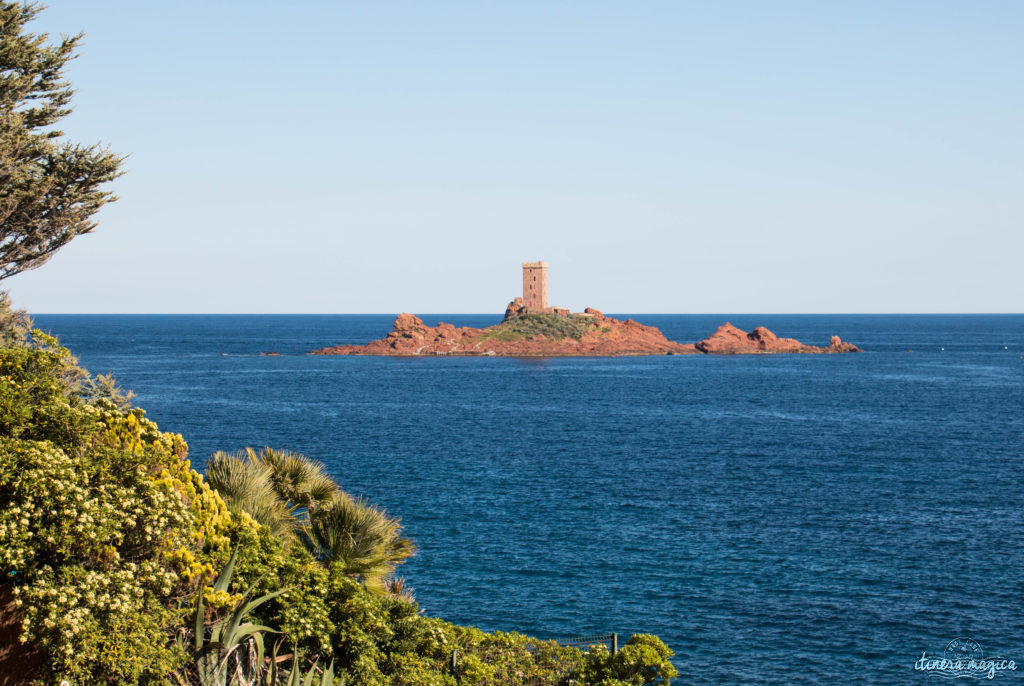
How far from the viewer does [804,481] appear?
5219cm

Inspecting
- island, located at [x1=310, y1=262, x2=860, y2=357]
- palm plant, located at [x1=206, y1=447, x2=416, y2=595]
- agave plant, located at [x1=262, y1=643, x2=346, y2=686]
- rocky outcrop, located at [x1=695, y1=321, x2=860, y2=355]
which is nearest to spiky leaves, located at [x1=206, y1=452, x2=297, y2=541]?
palm plant, located at [x1=206, y1=447, x2=416, y2=595]

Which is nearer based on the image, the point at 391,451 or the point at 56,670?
the point at 56,670

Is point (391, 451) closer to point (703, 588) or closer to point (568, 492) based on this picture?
point (568, 492)

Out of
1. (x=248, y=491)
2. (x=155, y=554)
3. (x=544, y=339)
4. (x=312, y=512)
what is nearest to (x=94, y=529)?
(x=155, y=554)

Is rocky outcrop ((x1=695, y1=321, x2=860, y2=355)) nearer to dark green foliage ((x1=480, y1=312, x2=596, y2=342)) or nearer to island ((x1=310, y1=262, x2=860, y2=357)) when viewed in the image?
island ((x1=310, y1=262, x2=860, y2=357))

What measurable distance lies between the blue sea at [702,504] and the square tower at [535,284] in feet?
255

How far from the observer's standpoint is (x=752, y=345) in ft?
599

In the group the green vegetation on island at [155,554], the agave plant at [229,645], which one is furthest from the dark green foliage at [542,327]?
the agave plant at [229,645]

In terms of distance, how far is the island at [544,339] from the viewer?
176250 mm

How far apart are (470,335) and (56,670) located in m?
171

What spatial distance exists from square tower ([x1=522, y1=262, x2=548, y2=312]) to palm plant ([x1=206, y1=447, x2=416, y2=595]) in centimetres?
16715

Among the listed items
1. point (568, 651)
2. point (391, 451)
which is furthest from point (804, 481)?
point (568, 651)

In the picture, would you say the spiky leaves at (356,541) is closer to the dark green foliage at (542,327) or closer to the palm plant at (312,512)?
the palm plant at (312,512)

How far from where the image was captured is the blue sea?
2888 cm
